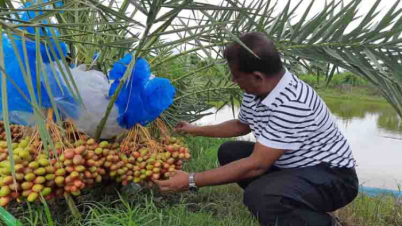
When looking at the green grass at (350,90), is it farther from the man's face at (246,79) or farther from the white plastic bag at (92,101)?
the white plastic bag at (92,101)

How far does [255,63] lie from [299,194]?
1.71 ft

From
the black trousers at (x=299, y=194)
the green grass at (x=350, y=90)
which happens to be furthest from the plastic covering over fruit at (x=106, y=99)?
the green grass at (x=350, y=90)

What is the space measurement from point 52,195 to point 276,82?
0.85 meters

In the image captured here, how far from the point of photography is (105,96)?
1.28 m

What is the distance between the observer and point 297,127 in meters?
1.37

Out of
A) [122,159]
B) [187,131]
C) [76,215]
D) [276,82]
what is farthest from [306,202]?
[76,215]

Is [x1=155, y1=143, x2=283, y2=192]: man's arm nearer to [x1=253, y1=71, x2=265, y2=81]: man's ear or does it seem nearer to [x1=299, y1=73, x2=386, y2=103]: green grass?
[x1=253, y1=71, x2=265, y2=81]: man's ear

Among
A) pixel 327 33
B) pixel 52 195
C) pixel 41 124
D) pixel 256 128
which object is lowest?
pixel 52 195

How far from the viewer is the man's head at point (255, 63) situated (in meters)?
Answer: 1.32

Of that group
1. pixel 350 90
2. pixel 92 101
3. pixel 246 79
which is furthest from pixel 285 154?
pixel 350 90

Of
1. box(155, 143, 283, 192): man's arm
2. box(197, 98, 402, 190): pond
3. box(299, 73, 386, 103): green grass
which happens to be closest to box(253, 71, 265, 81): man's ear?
box(155, 143, 283, 192): man's arm

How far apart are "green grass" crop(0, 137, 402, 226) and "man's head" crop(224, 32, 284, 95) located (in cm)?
52

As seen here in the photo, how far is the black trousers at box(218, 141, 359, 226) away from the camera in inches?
56.2

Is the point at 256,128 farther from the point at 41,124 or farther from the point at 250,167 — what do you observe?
the point at 41,124
